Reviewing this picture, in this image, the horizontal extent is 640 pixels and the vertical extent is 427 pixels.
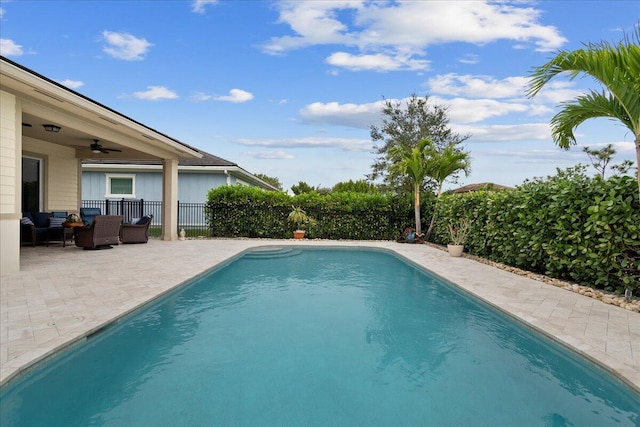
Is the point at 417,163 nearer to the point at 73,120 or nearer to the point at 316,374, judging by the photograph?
the point at 73,120

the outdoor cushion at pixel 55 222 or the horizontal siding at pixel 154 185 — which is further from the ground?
the horizontal siding at pixel 154 185

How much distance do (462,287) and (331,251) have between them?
23.6 feet

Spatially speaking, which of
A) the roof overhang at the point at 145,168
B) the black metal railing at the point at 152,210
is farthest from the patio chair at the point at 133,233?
the roof overhang at the point at 145,168

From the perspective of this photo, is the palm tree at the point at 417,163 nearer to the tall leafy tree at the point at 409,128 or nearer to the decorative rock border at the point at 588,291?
the decorative rock border at the point at 588,291

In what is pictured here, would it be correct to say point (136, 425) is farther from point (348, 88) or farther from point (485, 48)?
point (348, 88)

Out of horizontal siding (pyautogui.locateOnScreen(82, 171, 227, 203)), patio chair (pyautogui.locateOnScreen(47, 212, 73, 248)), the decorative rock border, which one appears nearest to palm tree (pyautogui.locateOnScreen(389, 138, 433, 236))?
the decorative rock border

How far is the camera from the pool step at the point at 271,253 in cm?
1261

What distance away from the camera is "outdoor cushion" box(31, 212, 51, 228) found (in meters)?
12.5

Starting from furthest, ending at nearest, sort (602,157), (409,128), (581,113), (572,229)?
(602,157), (409,128), (572,229), (581,113)

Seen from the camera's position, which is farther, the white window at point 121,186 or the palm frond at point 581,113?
the white window at point 121,186

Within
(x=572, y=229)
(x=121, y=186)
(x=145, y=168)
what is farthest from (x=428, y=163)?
(x=121, y=186)

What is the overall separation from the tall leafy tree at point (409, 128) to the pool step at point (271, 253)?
1130 centimetres

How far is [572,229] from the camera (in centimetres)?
725

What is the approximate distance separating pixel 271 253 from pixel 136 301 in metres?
7.57
